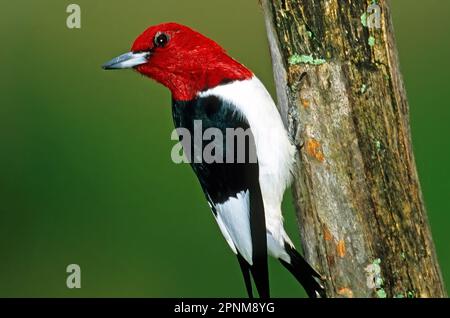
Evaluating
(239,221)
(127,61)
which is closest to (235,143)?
(239,221)

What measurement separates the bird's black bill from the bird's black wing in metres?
0.27

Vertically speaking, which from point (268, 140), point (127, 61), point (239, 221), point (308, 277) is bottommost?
point (308, 277)

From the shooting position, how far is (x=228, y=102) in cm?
330

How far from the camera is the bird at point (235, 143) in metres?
3.20

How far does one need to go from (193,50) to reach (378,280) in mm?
1199

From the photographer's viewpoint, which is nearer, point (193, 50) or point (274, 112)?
point (274, 112)

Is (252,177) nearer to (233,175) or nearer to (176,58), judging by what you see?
(233,175)

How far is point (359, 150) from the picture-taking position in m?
2.94

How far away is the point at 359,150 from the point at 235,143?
0.55 metres

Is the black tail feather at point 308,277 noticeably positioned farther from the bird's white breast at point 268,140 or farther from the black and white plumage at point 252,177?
the bird's white breast at point 268,140
